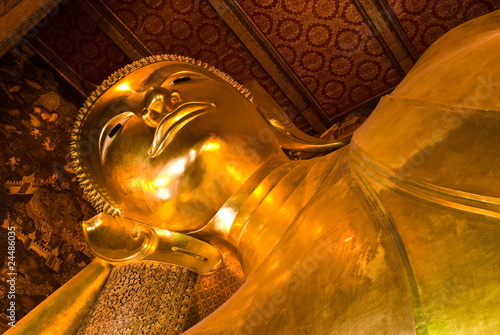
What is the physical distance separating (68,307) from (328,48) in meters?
2.41

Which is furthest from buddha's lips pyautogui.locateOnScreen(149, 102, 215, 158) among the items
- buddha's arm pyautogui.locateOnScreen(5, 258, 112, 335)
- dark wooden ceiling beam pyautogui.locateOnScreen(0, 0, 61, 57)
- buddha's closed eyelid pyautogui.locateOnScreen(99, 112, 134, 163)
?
dark wooden ceiling beam pyautogui.locateOnScreen(0, 0, 61, 57)

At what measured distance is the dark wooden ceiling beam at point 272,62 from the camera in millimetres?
3047

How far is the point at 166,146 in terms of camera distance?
1302 millimetres

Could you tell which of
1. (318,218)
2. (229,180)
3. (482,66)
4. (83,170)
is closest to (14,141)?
(83,170)

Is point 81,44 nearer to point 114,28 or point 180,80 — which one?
point 114,28

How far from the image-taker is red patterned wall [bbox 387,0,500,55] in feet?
9.41

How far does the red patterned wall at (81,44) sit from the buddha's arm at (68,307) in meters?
2.16

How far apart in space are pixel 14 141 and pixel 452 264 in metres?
2.80

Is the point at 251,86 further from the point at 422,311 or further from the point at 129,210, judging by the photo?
the point at 422,311

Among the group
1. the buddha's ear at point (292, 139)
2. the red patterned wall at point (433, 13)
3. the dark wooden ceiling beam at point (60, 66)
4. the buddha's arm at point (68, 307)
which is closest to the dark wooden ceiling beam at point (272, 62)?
the red patterned wall at point (433, 13)

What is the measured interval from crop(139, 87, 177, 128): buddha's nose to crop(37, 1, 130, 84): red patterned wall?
2073 mm

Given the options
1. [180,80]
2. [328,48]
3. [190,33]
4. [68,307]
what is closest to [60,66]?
[190,33]

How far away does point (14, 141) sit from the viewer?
287 centimetres

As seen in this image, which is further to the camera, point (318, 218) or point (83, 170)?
point (83, 170)
